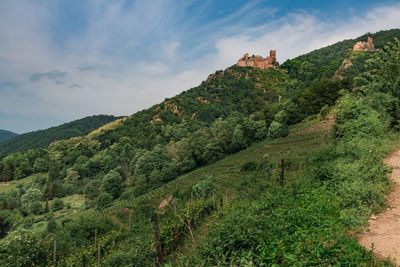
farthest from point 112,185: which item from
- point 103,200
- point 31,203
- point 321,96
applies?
point 321,96

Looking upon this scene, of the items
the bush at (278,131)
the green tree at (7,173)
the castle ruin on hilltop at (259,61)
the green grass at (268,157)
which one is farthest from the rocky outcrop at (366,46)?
the green tree at (7,173)

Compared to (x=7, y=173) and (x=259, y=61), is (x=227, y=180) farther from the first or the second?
(x=259, y=61)

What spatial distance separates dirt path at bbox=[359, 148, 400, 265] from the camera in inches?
166

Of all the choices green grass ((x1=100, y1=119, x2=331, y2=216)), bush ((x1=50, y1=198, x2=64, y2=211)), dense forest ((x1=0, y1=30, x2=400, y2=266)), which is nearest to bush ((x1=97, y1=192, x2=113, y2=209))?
dense forest ((x1=0, y1=30, x2=400, y2=266))

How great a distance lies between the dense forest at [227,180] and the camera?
17.0 feet

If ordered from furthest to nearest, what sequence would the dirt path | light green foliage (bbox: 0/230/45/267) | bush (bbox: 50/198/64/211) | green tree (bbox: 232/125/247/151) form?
bush (bbox: 50/198/64/211)
green tree (bbox: 232/125/247/151)
light green foliage (bbox: 0/230/45/267)
the dirt path

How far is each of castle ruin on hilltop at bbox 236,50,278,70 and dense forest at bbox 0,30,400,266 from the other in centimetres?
1148

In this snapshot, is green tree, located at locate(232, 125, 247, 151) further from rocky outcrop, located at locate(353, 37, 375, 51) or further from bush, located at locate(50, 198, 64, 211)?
rocky outcrop, located at locate(353, 37, 375, 51)

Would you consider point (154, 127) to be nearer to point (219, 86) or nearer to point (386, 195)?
point (219, 86)

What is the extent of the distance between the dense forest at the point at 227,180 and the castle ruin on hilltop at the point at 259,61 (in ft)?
37.7

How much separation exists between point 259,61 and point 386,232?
187762 millimetres

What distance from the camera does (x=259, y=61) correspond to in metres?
174

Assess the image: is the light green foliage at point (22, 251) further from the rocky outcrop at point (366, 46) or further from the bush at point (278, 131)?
the rocky outcrop at point (366, 46)

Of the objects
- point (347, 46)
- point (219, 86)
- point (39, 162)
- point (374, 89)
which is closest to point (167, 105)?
point (219, 86)
